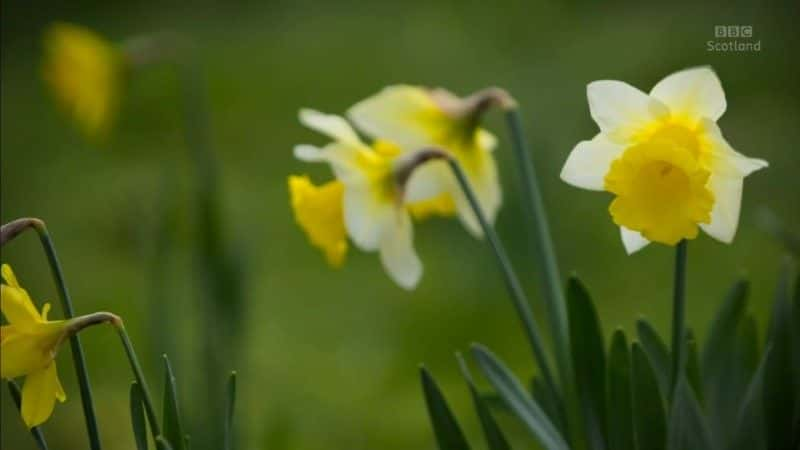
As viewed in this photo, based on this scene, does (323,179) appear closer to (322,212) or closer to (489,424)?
(322,212)

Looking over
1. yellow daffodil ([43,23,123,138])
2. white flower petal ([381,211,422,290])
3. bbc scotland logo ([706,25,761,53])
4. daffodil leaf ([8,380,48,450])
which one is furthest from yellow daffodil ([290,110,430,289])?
yellow daffodil ([43,23,123,138])

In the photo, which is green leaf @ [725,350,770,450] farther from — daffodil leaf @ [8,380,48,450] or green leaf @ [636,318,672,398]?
daffodil leaf @ [8,380,48,450]

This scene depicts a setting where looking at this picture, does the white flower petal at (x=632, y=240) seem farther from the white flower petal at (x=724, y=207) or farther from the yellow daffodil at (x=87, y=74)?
the yellow daffodil at (x=87, y=74)

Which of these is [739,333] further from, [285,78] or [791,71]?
[285,78]

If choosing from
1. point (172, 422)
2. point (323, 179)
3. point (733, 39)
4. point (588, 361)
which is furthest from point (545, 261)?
point (733, 39)

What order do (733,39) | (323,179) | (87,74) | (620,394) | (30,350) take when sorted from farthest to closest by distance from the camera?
(733,39) → (323,179) → (87,74) → (620,394) → (30,350)

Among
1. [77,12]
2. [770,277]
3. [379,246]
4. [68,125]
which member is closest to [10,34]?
[77,12]
